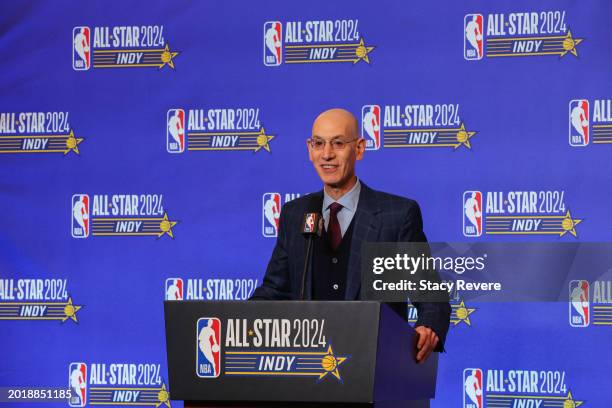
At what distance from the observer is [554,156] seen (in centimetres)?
505

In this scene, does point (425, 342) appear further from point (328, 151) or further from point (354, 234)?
point (328, 151)

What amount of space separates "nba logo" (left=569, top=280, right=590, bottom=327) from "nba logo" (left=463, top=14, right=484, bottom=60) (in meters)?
1.35

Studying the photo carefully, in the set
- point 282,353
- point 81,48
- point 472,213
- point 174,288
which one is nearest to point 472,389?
point 472,213

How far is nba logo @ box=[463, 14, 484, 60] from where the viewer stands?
5.20 meters

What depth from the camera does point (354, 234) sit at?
338 centimetres

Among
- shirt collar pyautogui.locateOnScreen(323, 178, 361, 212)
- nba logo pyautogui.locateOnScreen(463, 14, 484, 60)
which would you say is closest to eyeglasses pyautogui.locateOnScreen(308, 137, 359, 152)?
shirt collar pyautogui.locateOnScreen(323, 178, 361, 212)

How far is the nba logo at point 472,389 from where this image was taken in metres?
4.99

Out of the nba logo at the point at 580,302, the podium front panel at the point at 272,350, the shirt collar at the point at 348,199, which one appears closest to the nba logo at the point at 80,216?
the shirt collar at the point at 348,199

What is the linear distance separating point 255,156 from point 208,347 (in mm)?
2867

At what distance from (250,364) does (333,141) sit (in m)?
1.10

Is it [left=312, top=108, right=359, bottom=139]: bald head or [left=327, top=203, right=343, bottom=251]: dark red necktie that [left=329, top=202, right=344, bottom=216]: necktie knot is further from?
[left=312, top=108, right=359, bottom=139]: bald head

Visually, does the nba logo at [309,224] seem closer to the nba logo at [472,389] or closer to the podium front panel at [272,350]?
the podium front panel at [272,350]

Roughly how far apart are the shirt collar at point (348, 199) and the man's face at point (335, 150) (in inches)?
2.9

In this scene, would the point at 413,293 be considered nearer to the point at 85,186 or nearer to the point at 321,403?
the point at 321,403
